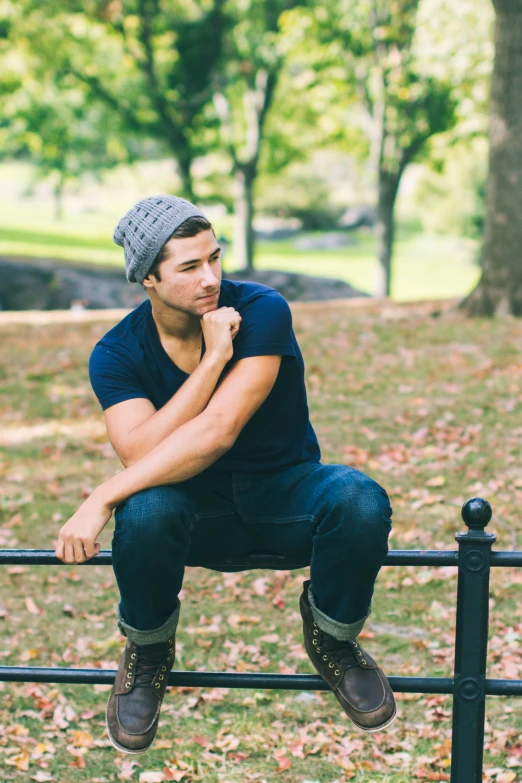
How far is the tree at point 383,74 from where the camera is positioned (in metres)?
19.8

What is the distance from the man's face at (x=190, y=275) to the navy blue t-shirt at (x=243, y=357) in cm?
16

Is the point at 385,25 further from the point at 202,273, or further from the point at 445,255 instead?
the point at 445,255

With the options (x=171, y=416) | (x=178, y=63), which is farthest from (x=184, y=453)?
(x=178, y=63)

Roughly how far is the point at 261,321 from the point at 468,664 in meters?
1.29

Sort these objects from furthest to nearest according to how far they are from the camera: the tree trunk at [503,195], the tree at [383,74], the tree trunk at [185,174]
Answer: the tree trunk at [185,174] → the tree at [383,74] → the tree trunk at [503,195]

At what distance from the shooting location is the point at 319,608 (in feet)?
9.71

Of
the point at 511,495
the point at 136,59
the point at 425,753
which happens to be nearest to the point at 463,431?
the point at 511,495

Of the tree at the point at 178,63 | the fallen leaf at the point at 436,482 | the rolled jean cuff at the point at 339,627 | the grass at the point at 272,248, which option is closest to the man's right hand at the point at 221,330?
the rolled jean cuff at the point at 339,627

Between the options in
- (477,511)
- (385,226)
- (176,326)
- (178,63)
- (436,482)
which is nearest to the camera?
(477,511)

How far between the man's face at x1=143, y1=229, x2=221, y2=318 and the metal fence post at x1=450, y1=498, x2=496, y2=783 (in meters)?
1.13

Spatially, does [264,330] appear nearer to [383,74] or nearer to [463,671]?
[463,671]

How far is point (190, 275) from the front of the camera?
3.25m

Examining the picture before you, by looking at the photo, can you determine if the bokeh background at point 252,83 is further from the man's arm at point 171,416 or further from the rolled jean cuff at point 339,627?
the rolled jean cuff at point 339,627

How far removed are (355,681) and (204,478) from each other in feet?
2.75
